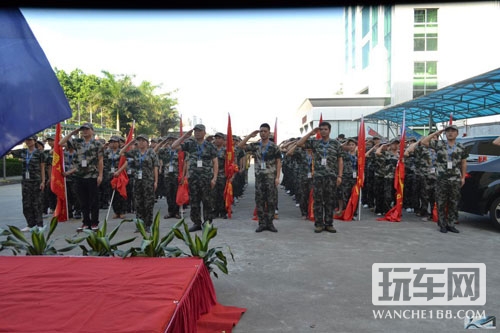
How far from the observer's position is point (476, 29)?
100 feet

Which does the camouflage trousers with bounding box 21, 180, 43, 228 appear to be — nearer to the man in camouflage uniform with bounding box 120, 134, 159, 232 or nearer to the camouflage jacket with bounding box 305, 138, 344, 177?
the man in camouflage uniform with bounding box 120, 134, 159, 232

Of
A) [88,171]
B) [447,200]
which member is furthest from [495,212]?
[88,171]

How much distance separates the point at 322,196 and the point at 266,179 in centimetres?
104

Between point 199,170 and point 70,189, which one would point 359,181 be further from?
point 70,189

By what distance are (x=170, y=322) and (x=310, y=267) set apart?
282 cm

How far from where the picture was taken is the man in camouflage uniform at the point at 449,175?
6.80 m

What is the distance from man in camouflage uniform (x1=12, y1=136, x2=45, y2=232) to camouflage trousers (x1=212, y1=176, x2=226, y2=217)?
3460 mm

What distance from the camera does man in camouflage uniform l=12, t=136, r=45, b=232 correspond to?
7.19m

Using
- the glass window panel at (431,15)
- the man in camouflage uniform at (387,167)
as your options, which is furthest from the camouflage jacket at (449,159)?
the glass window panel at (431,15)

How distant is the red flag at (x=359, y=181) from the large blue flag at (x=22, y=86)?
6461 mm

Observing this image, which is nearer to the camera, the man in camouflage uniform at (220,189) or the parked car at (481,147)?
the parked car at (481,147)

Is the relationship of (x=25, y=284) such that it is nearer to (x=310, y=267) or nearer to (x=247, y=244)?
(x=310, y=267)

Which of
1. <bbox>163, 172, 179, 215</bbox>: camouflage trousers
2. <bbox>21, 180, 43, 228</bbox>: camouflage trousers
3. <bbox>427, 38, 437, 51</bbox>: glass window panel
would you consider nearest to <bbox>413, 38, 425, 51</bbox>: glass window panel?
<bbox>427, 38, 437, 51</bbox>: glass window panel

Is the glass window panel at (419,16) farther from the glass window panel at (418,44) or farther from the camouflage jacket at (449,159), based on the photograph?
the camouflage jacket at (449,159)
